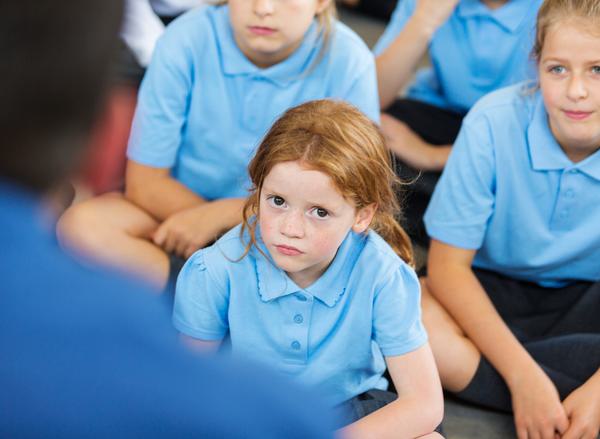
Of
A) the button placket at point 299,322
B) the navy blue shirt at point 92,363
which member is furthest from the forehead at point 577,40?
the navy blue shirt at point 92,363

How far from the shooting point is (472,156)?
1663 mm

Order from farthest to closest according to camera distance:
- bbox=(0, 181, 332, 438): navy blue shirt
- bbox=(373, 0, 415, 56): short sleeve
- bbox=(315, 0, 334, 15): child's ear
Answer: bbox=(373, 0, 415, 56): short sleeve, bbox=(315, 0, 334, 15): child's ear, bbox=(0, 181, 332, 438): navy blue shirt

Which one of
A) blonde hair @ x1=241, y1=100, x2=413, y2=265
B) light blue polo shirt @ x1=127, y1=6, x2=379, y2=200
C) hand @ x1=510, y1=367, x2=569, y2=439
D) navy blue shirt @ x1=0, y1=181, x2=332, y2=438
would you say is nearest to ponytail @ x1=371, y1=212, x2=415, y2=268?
blonde hair @ x1=241, y1=100, x2=413, y2=265

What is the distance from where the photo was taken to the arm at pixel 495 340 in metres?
1.51

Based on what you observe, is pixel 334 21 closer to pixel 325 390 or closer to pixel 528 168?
pixel 528 168

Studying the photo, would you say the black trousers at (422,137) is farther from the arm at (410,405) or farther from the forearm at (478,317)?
the arm at (410,405)

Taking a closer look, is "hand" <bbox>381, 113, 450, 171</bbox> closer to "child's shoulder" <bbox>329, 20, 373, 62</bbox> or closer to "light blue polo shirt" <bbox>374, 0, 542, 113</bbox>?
"light blue polo shirt" <bbox>374, 0, 542, 113</bbox>

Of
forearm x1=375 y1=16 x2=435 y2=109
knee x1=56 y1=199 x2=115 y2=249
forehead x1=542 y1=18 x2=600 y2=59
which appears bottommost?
knee x1=56 y1=199 x2=115 y2=249

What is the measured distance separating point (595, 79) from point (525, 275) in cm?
37

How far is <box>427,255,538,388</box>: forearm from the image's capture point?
5.11ft

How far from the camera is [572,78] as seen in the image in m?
1.55

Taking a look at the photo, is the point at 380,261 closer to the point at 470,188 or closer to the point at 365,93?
the point at 470,188

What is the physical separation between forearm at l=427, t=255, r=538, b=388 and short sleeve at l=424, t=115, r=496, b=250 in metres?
0.05

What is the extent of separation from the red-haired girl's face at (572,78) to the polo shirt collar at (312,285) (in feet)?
1.49
